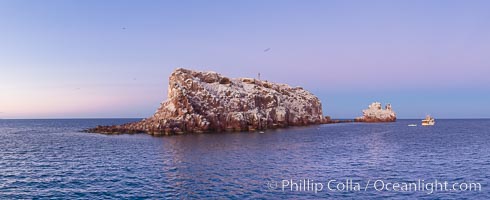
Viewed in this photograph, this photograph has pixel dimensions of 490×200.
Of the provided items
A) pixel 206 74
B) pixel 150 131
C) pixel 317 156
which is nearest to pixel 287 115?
pixel 206 74

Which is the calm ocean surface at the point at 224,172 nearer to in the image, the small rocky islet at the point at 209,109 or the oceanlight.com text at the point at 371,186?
the oceanlight.com text at the point at 371,186

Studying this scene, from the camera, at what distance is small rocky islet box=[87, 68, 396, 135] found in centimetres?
10925

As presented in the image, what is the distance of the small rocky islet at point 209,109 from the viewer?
109250 mm

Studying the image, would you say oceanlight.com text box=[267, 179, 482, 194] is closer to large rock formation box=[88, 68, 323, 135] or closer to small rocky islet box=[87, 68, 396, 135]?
small rocky islet box=[87, 68, 396, 135]

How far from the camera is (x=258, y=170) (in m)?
43.3

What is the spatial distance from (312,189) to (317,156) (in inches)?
903

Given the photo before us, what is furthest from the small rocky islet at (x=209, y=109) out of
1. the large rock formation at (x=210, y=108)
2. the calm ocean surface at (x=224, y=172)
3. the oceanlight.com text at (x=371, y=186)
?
the oceanlight.com text at (x=371, y=186)

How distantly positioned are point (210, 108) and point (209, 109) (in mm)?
527

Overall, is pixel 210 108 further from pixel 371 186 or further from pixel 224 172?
pixel 371 186

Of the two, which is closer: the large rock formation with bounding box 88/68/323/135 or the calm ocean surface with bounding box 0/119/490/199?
the calm ocean surface with bounding box 0/119/490/199

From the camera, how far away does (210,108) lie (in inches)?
4646

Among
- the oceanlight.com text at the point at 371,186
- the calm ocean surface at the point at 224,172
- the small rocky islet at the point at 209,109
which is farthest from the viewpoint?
the small rocky islet at the point at 209,109

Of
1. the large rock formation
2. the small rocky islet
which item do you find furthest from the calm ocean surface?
the small rocky islet

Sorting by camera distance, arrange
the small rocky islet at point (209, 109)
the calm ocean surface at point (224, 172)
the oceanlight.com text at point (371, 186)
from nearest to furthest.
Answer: the calm ocean surface at point (224, 172) < the oceanlight.com text at point (371, 186) < the small rocky islet at point (209, 109)
